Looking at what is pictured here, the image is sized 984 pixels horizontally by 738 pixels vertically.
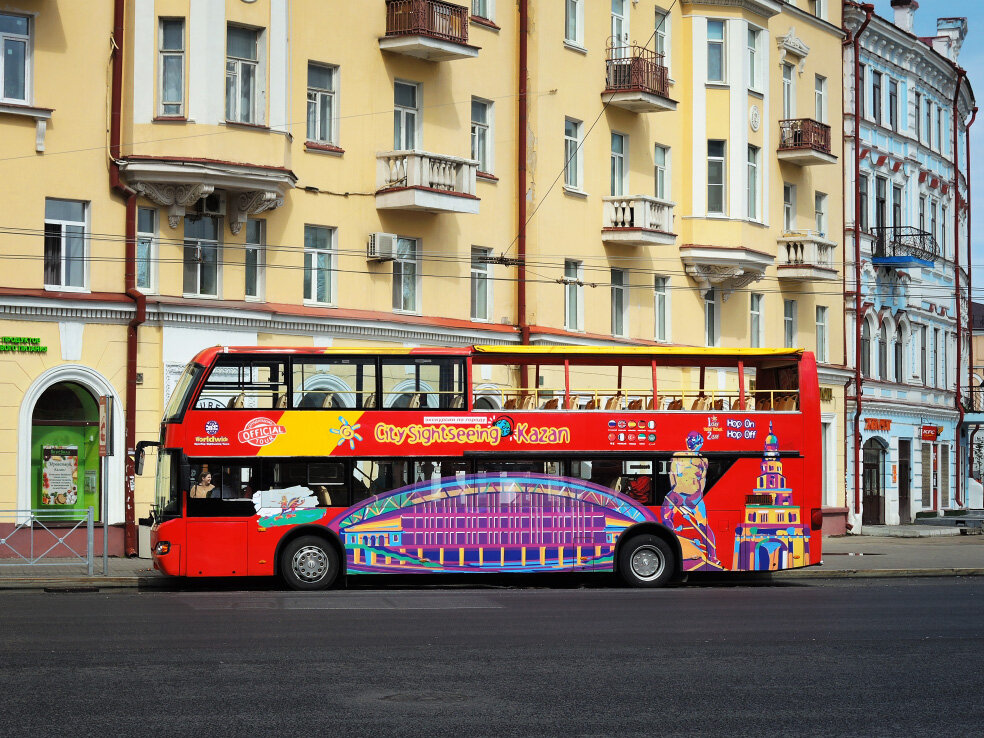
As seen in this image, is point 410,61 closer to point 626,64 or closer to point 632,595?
point 626,64

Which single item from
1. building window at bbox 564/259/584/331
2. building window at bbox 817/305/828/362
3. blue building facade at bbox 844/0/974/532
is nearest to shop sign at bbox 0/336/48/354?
building window at bbox 564/259/584/331

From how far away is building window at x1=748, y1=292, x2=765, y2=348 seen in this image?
1599 inches

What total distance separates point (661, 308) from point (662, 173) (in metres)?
3.42

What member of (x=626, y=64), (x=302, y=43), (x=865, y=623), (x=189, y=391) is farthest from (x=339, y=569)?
(x=626, y=64)

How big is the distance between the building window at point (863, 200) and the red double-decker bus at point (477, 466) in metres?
22.5

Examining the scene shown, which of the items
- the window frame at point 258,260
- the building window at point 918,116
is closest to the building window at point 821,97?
the building window at point 918,116

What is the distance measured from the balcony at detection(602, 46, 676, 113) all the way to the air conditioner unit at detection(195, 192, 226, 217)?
1139 cm

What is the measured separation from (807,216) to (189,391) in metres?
25.0

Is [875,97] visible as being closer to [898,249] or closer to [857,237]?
[898,249]

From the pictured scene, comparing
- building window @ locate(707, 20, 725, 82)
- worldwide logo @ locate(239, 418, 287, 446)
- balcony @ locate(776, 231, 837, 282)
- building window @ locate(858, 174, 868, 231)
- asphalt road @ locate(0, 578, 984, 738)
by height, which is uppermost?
building window @ locate(707, 20, 725, 82)

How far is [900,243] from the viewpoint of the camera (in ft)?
154

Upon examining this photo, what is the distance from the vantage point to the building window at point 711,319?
128 feet

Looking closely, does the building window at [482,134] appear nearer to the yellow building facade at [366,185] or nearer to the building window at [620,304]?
the yellow building facade at [366,185]

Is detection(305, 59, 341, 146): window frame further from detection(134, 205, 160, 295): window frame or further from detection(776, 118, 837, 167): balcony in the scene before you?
detection(776, 118, 837, 167): balcony
